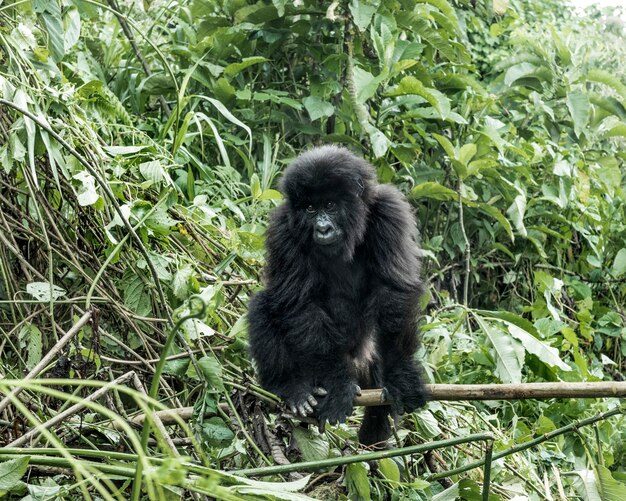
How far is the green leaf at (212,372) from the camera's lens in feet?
11.3

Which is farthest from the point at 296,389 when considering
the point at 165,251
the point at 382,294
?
the point at 165,251

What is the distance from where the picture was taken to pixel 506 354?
13.9 ft

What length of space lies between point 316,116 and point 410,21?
980mm

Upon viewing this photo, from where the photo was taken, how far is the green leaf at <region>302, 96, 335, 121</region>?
17.9ft

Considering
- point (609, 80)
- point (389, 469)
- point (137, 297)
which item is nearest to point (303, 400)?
point (389, 469)

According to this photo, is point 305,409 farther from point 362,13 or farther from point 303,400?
point 362,13

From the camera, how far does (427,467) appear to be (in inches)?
146

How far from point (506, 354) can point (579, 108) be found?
240 cm

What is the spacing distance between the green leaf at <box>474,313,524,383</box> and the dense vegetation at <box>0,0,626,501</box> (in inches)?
0.6

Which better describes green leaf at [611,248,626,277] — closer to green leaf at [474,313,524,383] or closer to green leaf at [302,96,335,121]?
green leaf at [474,313,524,383]

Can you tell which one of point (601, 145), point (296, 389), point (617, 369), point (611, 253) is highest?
point (296, 389)

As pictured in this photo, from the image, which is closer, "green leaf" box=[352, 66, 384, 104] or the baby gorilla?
the baby gorilla

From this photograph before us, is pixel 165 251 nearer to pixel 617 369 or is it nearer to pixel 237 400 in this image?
pixel 237 400

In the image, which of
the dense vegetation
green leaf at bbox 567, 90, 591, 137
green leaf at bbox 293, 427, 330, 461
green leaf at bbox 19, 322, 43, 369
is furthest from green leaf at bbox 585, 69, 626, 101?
green leaf at bbox 19, 322, 43, 369
